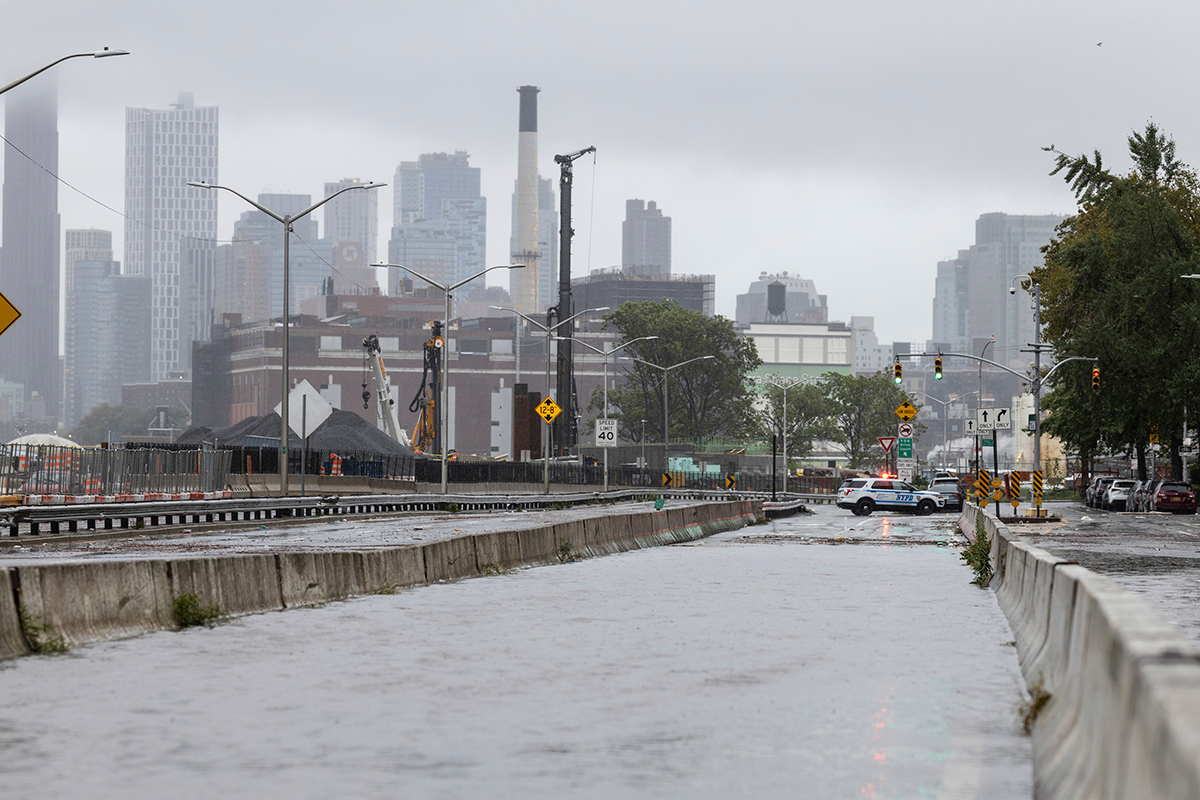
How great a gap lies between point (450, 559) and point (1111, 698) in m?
16.0

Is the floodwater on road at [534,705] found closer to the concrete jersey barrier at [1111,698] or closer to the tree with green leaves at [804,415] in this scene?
the concrete jersey barrier at [1111,698]

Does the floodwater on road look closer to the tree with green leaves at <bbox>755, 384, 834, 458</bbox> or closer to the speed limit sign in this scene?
the speed limit sign

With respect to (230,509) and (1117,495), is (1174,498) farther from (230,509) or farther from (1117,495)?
(230,509)

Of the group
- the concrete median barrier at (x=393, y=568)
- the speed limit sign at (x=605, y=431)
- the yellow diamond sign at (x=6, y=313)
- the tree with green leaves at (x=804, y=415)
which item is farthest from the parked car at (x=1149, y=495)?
the tree with green leaves at (x=804, y=415)

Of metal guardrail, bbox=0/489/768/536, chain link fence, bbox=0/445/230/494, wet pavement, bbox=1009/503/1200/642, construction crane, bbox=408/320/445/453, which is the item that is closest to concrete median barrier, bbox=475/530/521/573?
wet pavement, bbox=1009/503/1200/642

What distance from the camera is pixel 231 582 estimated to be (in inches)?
631

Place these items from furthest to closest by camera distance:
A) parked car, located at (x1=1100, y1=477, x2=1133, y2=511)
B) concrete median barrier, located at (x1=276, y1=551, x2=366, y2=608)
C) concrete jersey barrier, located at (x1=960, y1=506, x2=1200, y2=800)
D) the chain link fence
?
1. parked car, located at (x1=1100, y1=477, x2=1133, y2=511)
2. the chain link fence
3. concrete median barrier, located at (x1=276, y1=551, x2=366, y2=608)
4. concrete jersey barrier, located at (x1=960, y1=506, x2=1200, y2=800)

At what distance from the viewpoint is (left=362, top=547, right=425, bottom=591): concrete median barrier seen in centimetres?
1934

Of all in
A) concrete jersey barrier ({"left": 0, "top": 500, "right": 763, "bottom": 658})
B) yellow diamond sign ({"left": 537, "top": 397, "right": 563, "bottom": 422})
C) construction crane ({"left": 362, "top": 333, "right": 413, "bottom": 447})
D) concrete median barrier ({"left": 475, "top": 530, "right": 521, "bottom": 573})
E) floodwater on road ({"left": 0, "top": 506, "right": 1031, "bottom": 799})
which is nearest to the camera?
floodwater on road ({"left": 0, "top": 506, "right": 1031, "bottom": 799})

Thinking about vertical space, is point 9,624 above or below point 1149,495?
above

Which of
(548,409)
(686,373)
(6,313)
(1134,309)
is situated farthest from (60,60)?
(686,373)

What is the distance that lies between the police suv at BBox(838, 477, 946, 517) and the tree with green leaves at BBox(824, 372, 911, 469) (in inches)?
3449

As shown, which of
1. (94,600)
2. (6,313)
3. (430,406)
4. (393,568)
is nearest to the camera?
(94,600)

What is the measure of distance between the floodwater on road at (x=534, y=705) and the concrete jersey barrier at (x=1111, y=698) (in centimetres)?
34
